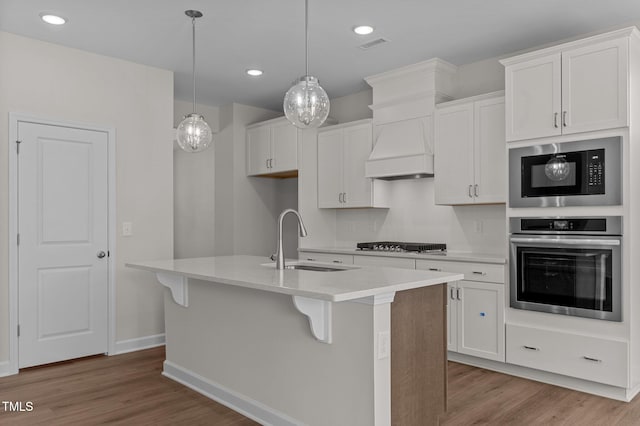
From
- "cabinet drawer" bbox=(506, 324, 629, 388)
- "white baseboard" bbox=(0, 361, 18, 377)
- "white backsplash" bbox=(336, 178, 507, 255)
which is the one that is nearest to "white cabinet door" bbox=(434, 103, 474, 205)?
"white backsplash" bbox=(336, 178, 507, 255)

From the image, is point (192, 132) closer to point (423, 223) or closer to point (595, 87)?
point (423, 223)

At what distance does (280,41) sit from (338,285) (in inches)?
100

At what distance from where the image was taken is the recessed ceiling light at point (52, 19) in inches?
133

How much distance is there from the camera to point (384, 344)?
2.24 metres

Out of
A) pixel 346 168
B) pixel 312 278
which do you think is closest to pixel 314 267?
pixel 312 278

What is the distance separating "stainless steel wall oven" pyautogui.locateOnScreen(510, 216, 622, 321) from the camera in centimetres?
313

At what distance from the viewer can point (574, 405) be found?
3.04 metres

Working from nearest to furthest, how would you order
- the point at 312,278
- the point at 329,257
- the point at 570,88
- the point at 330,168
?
the point at 312,278, the point at 570,88, the point at 329,257, the point at 330,168

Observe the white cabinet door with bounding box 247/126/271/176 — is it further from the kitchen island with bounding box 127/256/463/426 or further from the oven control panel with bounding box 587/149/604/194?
the oven control panel with bounding box 587/149/604/194

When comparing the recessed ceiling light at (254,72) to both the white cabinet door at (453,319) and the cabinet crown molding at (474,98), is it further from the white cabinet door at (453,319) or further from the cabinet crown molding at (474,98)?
the white cabinet door at (453,319)

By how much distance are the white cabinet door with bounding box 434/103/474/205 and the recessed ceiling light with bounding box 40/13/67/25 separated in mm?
3118

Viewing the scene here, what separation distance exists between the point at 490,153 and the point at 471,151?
184 mm

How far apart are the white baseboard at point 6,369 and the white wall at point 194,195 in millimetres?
2264
